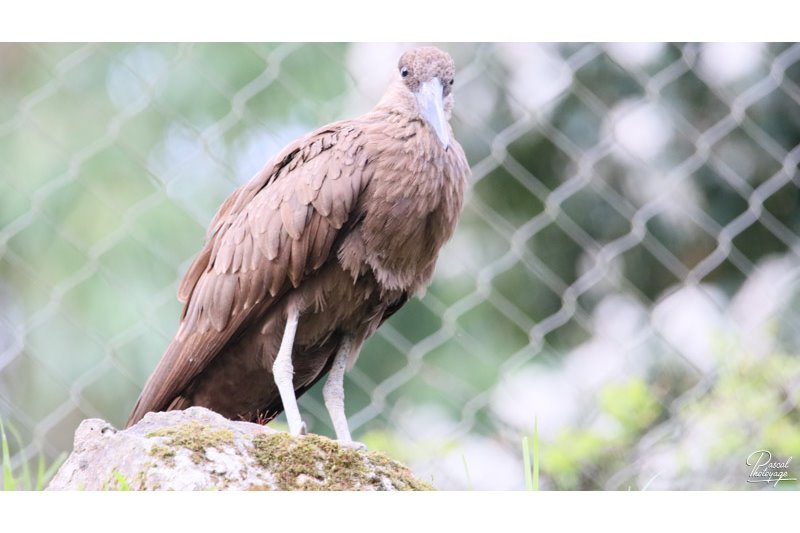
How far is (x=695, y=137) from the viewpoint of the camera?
3998 mm

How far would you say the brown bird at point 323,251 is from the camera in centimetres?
281

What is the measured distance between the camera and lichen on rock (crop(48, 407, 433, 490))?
238cm

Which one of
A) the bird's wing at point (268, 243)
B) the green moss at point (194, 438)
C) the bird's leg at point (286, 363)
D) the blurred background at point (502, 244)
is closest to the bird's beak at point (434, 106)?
the bird's wing at point (268, 243)

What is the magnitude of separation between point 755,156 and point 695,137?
26 cm

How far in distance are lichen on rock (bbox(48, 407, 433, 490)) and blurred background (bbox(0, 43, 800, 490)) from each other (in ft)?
2.80

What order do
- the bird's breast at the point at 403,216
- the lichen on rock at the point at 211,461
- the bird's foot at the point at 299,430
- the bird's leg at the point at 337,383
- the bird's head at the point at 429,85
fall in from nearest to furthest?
the lichen on rock at the point at 211,461 < the bird's foot at the point at 299,430 < the bird's breast at the point at 403,216 < the bird's head at the point at 429,85 < the bird's leg at the point at 337,383

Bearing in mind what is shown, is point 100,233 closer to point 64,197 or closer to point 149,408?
point 64,197

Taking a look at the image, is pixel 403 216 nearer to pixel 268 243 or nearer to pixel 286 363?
pixel 268 243

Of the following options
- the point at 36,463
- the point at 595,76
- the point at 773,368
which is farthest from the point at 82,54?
the point at 773,368

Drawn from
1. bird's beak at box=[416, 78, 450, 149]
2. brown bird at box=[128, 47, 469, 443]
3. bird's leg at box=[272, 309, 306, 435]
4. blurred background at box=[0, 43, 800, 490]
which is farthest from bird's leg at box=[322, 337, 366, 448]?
bird's beak at box=[416, 78, 450, 149]

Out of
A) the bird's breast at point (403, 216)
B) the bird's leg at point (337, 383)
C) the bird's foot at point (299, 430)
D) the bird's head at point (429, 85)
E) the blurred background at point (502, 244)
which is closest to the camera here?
the bird's foot at point (299, 430)

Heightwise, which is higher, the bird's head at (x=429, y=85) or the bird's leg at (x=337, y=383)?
the bird's head at (x=429, y=85)

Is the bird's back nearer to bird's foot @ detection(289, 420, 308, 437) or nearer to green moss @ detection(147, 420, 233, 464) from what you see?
bird's foot @ detection(289, 420, 308, 437)

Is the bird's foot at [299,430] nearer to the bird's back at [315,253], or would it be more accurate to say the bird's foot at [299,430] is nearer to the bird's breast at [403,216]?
the bird's back at [315,253]
